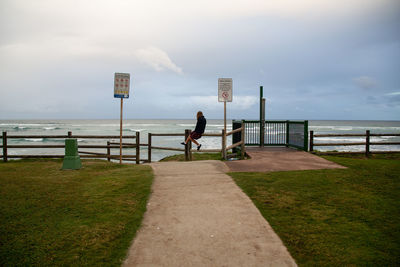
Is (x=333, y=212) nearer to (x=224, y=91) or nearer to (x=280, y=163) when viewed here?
(x=280, y=163)

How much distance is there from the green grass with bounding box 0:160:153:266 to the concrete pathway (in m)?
0.27

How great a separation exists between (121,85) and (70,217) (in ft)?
20.7

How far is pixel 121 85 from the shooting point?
10.1 metres

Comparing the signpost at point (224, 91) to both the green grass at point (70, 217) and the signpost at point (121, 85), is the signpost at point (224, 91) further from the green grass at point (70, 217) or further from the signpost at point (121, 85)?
the green grass at point (70, 217)

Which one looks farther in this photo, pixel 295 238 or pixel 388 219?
pixel 388 219

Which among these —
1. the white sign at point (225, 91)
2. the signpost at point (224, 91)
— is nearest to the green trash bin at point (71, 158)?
the signpost at point (224, 91)

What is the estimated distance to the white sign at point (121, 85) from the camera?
32.8ft

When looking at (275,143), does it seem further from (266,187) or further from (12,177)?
(12,177)

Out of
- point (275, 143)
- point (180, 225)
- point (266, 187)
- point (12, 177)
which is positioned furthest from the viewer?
point (275, 143)

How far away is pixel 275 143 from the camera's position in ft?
45.1

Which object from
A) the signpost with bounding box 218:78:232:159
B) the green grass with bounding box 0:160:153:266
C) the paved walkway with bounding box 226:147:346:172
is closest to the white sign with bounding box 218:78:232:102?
the signpost with bounding box 218:78:232:159

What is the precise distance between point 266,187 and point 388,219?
2372mm

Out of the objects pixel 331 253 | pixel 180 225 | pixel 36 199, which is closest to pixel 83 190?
pixel 36 199

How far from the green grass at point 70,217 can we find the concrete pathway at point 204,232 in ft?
0.88
